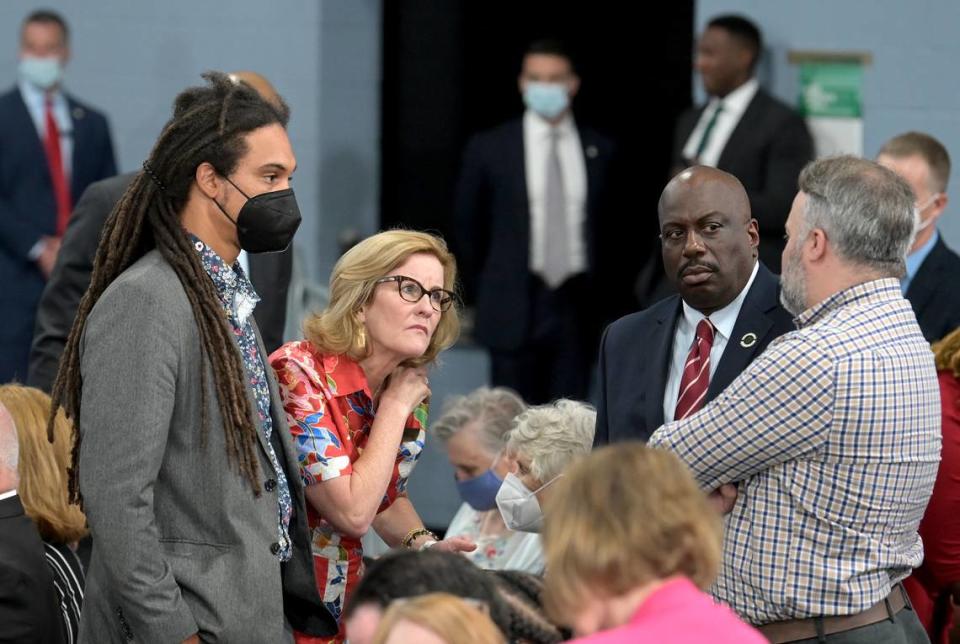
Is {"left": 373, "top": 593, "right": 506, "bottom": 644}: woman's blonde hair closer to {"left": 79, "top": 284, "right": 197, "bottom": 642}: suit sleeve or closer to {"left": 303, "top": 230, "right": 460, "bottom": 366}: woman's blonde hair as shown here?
{"left": 79, "top": 284, "right": 197, "bottom": 642}: suit sleeve

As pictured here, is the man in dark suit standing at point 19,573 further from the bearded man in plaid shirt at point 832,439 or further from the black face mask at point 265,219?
the bearded man in plaid shirt at point 832,439

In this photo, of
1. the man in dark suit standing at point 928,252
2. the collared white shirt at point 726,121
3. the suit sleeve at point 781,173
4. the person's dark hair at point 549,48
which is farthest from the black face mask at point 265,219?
the person's dark hair at point 549,48

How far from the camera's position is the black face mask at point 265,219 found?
289 cm

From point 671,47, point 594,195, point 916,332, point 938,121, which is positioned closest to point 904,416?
point 916,332

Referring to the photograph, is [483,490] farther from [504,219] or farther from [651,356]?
[504,219]

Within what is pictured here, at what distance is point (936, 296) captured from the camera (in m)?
4.56

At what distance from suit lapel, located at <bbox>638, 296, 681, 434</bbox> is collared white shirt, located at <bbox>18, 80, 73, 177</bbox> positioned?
4.09 meters

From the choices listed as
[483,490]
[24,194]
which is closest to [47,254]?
[24,194]

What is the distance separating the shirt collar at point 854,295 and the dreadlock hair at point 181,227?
1.01 m

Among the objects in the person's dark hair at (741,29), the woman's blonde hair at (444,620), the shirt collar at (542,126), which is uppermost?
the person's dark hair at (741,29)

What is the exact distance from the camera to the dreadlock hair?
111 inches

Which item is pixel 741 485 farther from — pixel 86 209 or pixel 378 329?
pixel 86 209

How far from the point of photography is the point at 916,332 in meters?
2.88

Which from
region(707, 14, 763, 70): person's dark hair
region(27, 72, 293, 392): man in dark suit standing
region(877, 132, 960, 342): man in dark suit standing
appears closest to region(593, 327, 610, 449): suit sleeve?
region(27, 72, 293, 392): man in dark suit standing
